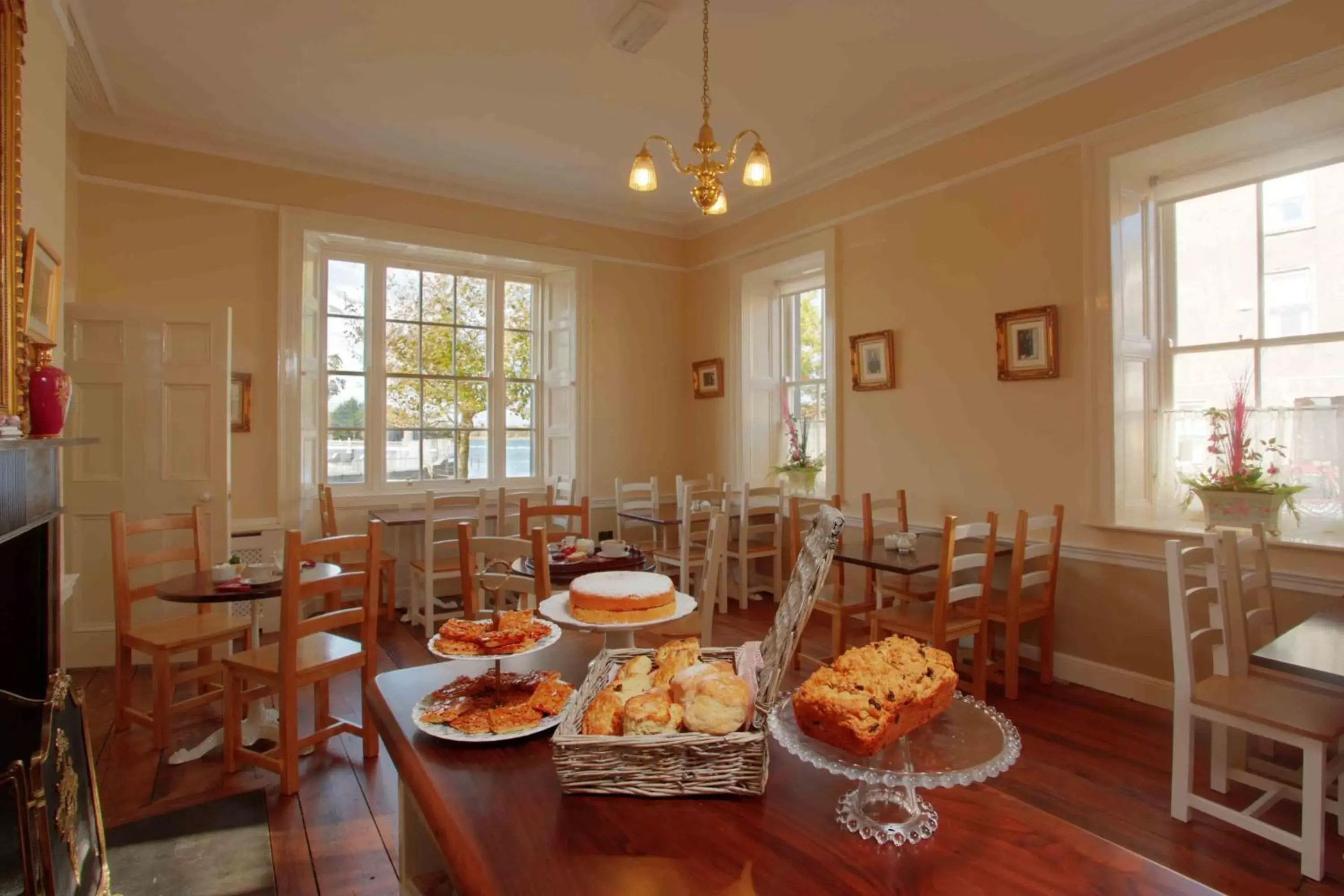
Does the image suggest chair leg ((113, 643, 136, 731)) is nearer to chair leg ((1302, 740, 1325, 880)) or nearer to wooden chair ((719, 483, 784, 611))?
wooden chair ((719, 483, 784, 611))

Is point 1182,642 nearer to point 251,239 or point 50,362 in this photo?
point 50,362

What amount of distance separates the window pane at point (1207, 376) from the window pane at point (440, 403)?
4755 millimetres

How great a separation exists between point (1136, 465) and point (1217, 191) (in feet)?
4.45

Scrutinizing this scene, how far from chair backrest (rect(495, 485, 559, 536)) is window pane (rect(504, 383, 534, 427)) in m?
0.57

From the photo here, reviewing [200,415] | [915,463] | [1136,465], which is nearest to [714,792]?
[1136,465]

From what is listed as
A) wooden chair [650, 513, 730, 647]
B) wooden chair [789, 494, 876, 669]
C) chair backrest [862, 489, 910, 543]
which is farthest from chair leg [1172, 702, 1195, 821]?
chair backrest [862, 489, 910, 543]

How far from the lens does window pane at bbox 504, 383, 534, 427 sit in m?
6.04

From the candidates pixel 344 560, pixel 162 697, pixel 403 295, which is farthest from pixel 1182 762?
pixel 403 295

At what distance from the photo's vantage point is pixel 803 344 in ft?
19.2

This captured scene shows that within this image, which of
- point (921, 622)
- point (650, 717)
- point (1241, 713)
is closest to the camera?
point (650, 717)

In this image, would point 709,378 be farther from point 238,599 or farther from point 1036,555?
point 238,599

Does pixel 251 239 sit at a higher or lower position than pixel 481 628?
higher

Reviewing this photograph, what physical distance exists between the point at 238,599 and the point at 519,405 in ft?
11.4

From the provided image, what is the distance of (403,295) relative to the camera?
562 cm
